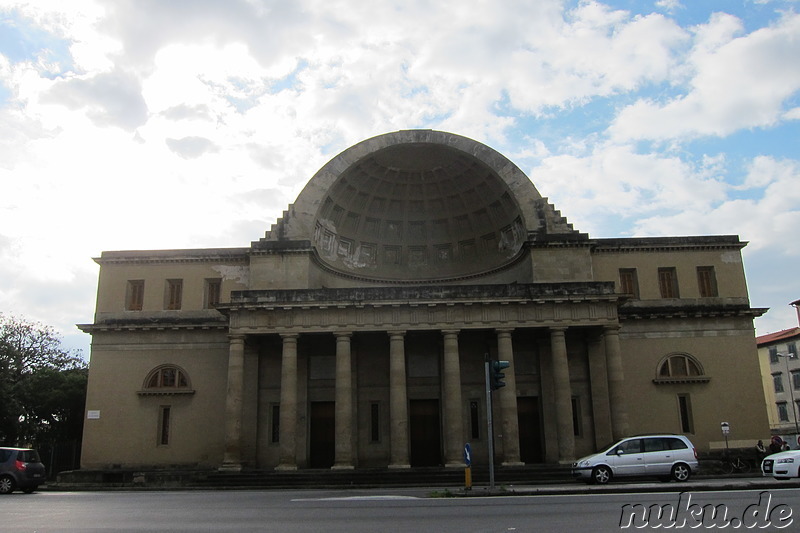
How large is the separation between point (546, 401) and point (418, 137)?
14516 millimetres

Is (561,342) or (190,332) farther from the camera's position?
(190,332)

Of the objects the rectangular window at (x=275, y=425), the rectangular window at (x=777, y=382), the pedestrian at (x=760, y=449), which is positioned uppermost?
the rectangular window at (x=777, y=382)

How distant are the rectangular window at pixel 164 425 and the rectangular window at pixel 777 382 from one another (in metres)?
58.4

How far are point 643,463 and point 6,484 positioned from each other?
836 inches

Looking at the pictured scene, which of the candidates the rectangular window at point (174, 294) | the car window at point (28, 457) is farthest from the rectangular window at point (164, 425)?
the car window at point (28, 457)

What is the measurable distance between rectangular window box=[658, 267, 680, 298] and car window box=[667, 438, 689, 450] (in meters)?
12.9

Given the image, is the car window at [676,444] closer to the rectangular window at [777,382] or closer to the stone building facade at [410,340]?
the stone building facade at [410,340]

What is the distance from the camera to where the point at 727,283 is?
110ft

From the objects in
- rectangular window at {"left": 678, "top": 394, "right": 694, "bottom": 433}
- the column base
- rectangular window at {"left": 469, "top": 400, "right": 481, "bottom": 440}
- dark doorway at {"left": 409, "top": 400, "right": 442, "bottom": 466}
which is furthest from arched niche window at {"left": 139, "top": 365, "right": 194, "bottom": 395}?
rectangular window at {"left": 678, "top": 394, "right": 694, "bottom": 433}

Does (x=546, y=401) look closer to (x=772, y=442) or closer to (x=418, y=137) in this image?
(x=772, y=442)

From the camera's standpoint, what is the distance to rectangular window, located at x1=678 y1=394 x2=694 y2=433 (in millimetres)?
31797

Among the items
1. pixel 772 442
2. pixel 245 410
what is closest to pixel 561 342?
pixel 772 442

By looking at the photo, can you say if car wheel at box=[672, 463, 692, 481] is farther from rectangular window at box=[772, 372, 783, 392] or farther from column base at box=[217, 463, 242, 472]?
rectangular window at box=[772, 372, 783, 392]

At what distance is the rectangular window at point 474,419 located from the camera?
31.2 metres
